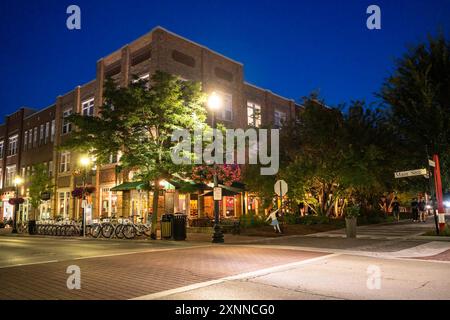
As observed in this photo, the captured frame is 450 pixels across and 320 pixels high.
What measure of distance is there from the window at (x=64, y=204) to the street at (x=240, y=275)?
24743mm

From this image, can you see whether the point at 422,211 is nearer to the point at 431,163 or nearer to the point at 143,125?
the point at 431,163

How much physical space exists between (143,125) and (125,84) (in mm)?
12237

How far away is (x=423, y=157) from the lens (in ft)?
61.0

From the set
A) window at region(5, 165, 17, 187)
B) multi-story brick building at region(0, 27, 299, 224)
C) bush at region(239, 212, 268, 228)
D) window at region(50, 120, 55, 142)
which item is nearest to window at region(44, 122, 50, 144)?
multi-story brick building at region(0, 27, 299, 224)

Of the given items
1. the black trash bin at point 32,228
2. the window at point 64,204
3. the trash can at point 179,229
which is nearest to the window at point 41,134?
the window at point 64,204

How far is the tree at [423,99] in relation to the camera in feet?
55.6

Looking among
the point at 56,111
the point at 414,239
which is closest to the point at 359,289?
the point at 414,239

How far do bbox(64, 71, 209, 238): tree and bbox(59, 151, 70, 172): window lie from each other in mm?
18257

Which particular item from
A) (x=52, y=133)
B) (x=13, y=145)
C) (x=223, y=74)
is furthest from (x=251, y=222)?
(x=13, y=145)

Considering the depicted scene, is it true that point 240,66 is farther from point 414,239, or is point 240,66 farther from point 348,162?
point 414,239

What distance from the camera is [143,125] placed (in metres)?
19.5

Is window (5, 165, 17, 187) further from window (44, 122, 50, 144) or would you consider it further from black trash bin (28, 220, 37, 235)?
black trash bin (28, 220, 37, 235)

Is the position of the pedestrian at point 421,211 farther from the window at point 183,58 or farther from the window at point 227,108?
the window at point 183,58

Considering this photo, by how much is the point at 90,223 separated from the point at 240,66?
2016 cm
